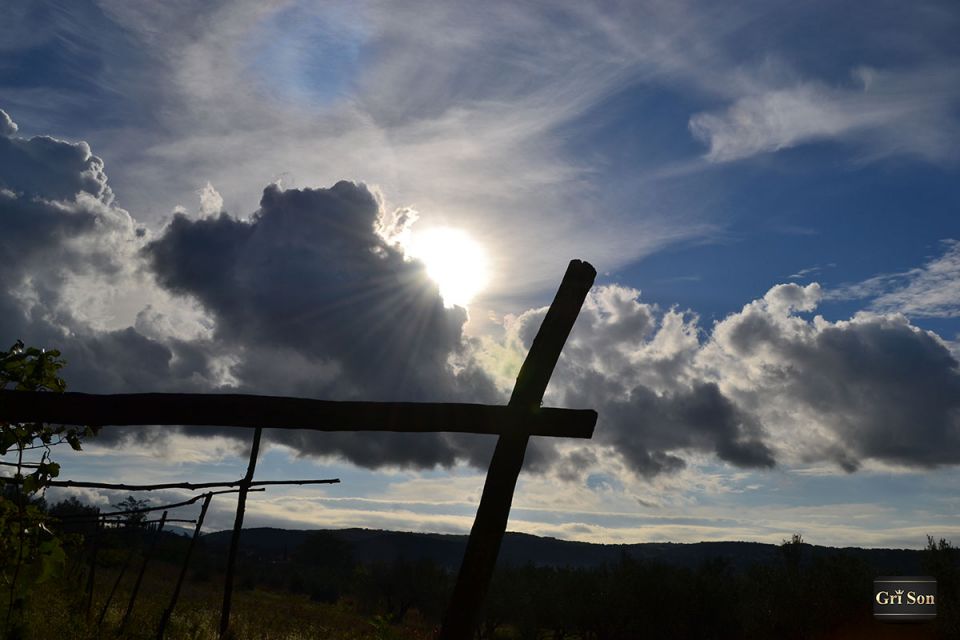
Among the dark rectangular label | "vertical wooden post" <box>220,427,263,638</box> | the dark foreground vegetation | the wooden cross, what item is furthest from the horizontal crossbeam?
the dark rectangular label

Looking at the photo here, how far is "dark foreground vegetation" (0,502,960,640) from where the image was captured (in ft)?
77.8

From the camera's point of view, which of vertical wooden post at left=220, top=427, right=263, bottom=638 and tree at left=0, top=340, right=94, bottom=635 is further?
vertical wooden post at left=220, top=427, right=263, bottom=638

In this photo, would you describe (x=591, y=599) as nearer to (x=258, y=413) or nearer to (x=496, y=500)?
(x=496, y=500)

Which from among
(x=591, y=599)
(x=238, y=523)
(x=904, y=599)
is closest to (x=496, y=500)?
(x=238, y=523)

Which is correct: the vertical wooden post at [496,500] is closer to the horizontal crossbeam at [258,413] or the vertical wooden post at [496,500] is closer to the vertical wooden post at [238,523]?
the horizontal crossbeam at [258,413]

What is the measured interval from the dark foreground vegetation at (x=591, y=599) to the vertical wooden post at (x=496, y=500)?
1416 cm

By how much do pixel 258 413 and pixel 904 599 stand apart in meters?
38.0

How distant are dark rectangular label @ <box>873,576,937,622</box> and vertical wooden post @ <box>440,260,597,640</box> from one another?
3556 centimetres

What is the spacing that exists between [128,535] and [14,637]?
75.3 metres

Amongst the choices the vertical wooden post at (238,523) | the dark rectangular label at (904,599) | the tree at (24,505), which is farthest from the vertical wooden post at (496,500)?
the dark rectangular label at (904,599)

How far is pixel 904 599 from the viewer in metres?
32.9

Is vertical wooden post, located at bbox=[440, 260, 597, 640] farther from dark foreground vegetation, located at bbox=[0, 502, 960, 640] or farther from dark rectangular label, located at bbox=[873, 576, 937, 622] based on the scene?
dark rectangular label, located at bbox=[873, 576, 937, 622]

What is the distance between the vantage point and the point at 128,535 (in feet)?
247

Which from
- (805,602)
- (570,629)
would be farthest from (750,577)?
(570,629)
